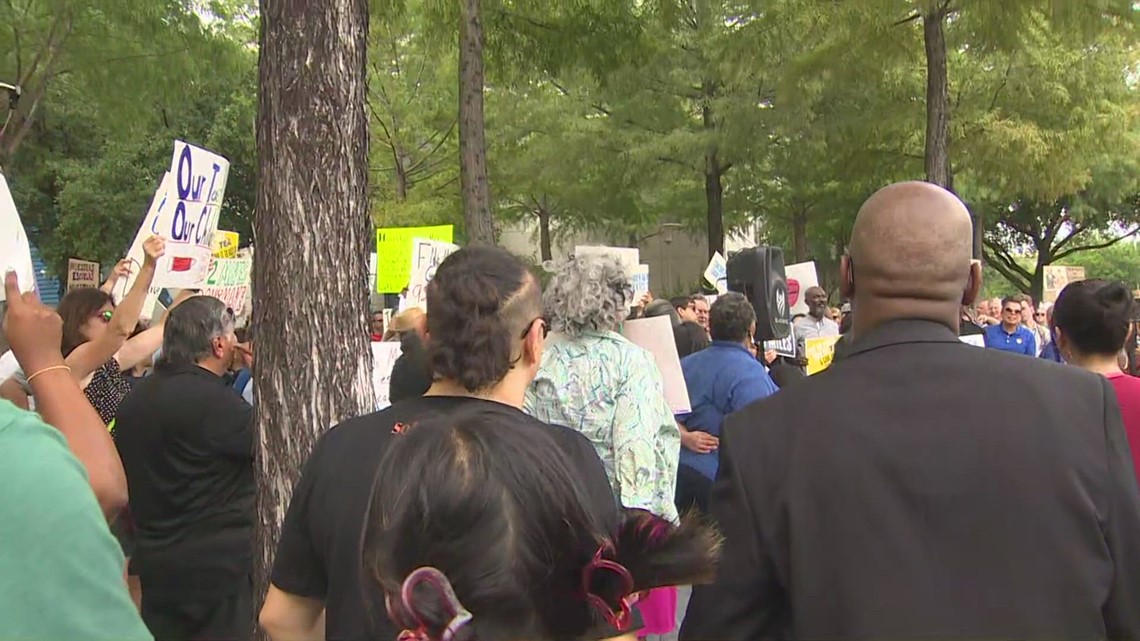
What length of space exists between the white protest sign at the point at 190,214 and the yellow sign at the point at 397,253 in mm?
1576

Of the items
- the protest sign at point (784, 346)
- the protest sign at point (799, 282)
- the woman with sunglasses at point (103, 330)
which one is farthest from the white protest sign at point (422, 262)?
the protest sign at point (799, 282)

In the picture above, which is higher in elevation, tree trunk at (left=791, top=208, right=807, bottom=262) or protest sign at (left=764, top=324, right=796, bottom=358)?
tree trunk at (left=791, top=208, right=807, bottom=262)

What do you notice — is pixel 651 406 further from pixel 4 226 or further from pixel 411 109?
pixel 411 109

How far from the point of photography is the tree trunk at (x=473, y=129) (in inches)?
386

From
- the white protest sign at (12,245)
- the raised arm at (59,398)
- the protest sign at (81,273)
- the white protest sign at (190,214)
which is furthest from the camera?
the protest sign at (81,273)

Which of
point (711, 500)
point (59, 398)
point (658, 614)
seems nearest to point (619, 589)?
point (711, 500)

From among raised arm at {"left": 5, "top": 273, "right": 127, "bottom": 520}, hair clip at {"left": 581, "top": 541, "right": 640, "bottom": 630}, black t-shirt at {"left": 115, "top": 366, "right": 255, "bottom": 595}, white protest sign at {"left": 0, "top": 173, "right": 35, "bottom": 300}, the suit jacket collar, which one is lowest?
black t-shirt at {"left": 115, "top": 366, "right": 255, "bottom": 595}

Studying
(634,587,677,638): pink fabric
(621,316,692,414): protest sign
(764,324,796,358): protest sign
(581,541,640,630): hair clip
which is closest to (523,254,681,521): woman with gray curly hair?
(634,587,677,638): pink fabric

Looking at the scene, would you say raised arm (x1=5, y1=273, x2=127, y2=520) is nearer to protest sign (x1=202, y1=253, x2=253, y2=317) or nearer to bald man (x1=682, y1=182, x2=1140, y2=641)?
bald man (x1=682, y1=182, x2=1140, y2=641)

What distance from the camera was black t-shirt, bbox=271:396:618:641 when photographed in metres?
2.04

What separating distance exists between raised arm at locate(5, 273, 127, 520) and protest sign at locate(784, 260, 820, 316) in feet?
27.4

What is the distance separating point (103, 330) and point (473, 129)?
7.04 metres

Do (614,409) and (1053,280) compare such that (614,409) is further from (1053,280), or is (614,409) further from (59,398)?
(1053,280)

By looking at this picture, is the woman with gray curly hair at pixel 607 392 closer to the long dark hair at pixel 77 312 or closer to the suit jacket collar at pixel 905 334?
the suit jacket collar at pixel 905 334
